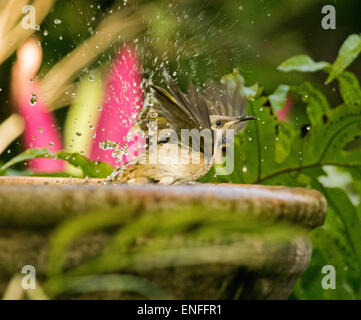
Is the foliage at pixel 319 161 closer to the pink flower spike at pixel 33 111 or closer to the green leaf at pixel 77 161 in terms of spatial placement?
the green leaf at pixel 77 161

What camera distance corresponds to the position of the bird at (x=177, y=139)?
74cm

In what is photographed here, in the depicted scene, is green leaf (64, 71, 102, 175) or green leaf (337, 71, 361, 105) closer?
green leaf (337, 71, 361, 105)

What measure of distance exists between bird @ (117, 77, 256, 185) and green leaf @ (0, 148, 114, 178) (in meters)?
0.09

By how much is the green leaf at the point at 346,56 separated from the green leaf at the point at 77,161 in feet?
1.39

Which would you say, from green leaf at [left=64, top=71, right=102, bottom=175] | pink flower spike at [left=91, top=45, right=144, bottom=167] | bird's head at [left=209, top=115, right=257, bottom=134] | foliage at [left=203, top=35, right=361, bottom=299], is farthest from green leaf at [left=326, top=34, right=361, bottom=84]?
green leaf at [left=64, top=71, right=102, bottom=175]

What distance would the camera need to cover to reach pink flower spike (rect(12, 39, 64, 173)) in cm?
114

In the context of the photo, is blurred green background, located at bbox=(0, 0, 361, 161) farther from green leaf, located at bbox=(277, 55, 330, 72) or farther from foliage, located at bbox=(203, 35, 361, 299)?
foliage, located at bbox=(203, 35, 361, 299)

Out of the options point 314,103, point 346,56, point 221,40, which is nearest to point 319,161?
point 314,103

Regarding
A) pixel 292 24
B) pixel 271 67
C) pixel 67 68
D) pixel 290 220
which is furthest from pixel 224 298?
pixel 292 24

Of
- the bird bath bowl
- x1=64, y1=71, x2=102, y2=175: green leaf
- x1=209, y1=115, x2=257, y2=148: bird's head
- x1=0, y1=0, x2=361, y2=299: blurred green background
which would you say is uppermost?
x1=0, y1=0, x2=361, y2=299: blurred green background

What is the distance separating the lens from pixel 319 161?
0.97 metres

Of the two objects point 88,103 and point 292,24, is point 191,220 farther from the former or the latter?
point 292,24

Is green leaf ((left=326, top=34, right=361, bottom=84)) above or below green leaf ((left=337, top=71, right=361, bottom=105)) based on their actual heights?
above

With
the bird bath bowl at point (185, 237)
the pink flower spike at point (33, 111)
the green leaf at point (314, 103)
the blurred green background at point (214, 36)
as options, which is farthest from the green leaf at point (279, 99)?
the bird bath bowl at point (185, 237)
